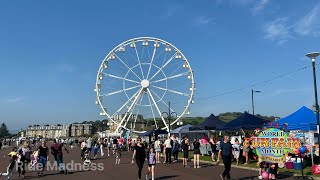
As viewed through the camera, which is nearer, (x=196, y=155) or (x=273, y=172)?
(x=273, y=172)

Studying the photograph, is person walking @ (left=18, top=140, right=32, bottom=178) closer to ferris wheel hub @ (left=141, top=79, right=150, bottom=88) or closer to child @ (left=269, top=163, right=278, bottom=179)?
child @ (left=269, top=163, right=278, bottom=179)

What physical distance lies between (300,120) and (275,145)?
333 cm

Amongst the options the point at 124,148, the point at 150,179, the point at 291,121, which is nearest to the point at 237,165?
the point at 291,121

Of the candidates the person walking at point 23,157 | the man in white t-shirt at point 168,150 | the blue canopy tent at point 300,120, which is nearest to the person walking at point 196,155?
the man in white t-shirt at point 168,150

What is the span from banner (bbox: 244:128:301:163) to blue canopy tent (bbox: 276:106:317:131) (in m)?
1.73

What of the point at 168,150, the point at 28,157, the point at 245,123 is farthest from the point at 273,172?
the point at 28,157

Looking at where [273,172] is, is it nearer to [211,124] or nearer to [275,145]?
[275,145]

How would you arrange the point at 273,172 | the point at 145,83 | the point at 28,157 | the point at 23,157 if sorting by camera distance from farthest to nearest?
the point at 145,83, the point at 28,157, the point at 23,157, the point at 273,172

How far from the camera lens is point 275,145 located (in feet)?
59.0

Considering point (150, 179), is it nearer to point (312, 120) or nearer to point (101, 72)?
point (312, 120)

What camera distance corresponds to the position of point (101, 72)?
153ft

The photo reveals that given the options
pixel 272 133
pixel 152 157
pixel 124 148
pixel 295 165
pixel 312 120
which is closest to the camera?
pixel 152 157

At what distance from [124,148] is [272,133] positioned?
28.8m

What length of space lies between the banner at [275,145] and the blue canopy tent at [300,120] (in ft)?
5.66
